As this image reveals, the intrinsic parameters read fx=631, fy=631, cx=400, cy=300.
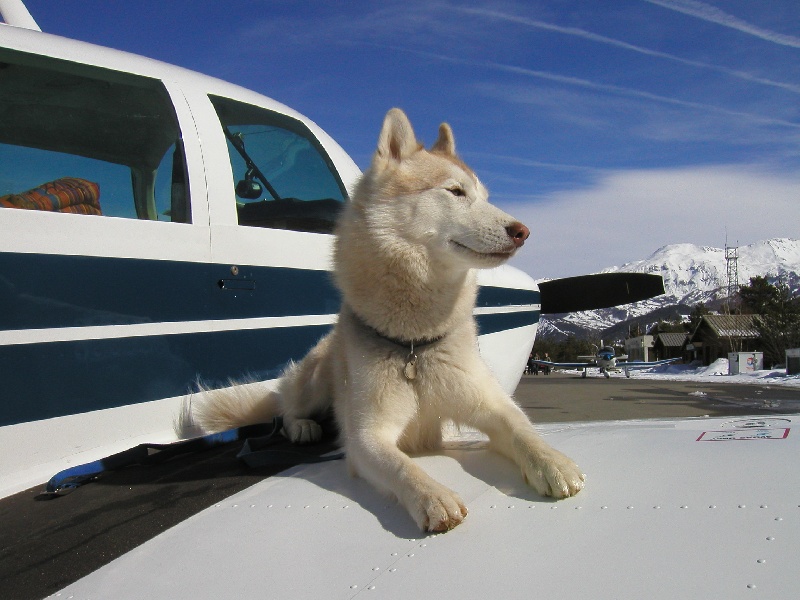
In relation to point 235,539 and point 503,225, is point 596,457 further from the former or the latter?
A: point 235,539

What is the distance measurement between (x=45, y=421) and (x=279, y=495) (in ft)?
4.93

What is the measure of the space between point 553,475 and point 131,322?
2369 millimetres

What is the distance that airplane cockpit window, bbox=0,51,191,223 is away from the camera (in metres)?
3.25

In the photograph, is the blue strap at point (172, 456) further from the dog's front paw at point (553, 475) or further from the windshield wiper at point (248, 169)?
the windshield wiper at point (248, 169)

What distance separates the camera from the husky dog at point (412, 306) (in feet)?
8.66

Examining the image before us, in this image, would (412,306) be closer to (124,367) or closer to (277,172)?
(124,367)

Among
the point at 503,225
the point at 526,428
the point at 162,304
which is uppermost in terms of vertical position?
the point at 503,225

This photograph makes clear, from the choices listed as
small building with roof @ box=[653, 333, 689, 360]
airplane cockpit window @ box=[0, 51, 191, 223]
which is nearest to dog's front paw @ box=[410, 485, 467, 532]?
airplane cockpit window @ box=[0, 51, 191, 223]

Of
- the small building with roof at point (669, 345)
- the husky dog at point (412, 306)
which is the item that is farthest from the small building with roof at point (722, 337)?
the husky dog at point (412, 306)

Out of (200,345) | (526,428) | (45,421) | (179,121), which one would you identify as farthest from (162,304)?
(526,428)

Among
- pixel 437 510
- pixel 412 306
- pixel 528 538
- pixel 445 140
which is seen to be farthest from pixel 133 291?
pixel 528 538

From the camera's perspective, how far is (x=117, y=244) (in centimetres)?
325

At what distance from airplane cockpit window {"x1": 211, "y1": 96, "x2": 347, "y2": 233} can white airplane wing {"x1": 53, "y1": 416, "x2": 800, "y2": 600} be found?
7.65 ft

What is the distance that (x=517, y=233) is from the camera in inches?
107
